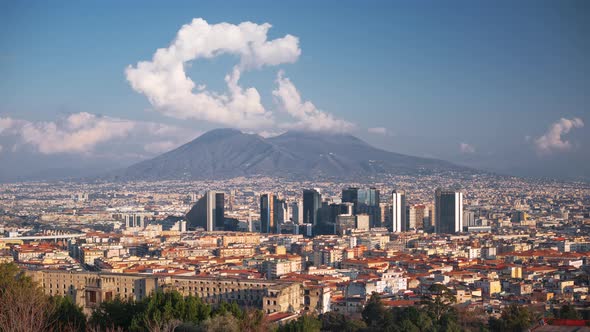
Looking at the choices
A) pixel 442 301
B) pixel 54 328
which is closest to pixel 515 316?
pixel 442 301

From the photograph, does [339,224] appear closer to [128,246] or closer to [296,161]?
[128,246]

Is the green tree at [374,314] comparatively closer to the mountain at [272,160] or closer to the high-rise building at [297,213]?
the high-rise building at [297,213]

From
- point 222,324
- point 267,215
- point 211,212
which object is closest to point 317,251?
point 267,215

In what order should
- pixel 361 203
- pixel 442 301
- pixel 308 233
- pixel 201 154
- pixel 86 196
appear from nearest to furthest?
pixel 442 301 < pixel 308 233 < pixel 361 203 < pixel 86 196 < pixel 201 154

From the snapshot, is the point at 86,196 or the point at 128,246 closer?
the point at 128,246

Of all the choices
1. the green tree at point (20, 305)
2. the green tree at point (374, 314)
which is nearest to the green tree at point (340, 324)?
the green tree at point (374, 314)

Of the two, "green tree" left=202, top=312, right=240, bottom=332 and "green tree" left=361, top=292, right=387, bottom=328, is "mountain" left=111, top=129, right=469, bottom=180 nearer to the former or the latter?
"green tree" left=361, top=292, right=387, bottom=328

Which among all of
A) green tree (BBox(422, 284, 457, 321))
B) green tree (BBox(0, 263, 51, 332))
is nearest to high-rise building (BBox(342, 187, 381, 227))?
green tree (BBox(422, 284, 457, 321))
